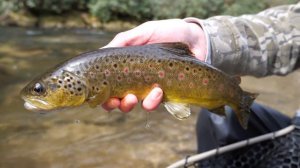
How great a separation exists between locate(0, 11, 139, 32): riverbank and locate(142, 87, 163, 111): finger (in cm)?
1064

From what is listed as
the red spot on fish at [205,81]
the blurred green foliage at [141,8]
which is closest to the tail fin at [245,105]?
the red spot on fish at [205,81]

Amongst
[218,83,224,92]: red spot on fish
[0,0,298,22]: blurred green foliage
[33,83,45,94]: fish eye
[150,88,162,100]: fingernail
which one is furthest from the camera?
[0,0,298,22]: blurred green foliage

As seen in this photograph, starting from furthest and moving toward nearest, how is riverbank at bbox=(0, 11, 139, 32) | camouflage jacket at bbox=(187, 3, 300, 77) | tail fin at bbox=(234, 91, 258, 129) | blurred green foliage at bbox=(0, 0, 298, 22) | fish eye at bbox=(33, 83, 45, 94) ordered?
blurred green foliage at bbox=(0, 0, 298, 22) < riverbank at bbox=(0, 11, 139, 32) < camouflage jacket at bbox=(187, 3, 300, 77) < tail fin at bbox=(234, 91, 258, 129) < fish eye at bbox=(33, 83, 45, 94)

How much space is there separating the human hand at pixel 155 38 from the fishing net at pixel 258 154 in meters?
0.60

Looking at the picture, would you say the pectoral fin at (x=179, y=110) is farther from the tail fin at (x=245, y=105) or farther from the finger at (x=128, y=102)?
the tail fin at (x=245, y=105)

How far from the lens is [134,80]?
1.79m

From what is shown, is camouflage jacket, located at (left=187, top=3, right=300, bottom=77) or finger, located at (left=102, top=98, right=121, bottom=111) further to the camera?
camouflage jacket, located at (left=187, top=3, right=300, bottom=77)

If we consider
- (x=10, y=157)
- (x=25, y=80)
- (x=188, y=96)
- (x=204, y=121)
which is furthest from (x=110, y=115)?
(x=188, y=96)

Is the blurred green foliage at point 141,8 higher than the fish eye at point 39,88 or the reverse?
the reverse

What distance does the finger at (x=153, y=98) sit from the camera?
1.79 m

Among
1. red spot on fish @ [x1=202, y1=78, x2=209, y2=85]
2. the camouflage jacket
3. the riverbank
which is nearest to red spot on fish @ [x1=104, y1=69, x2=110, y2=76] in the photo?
red spot on fish @ [x1=202, y1=78, x2=209, y2=85]

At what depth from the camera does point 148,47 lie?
1.81 meters

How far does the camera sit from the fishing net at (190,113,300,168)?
2572mm

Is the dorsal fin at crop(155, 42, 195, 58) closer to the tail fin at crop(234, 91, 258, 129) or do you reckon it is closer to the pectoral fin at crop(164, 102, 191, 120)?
the pectoral fin at crop(164, 102, 191, 120)
